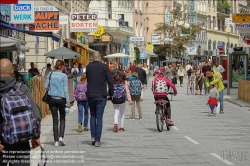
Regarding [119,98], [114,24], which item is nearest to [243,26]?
[119,98]

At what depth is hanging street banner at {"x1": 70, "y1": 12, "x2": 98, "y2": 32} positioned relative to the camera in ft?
129

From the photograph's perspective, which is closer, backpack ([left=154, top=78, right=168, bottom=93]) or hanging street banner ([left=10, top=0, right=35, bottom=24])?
backpack ([left=154, top=78, right=168, bottom=93])

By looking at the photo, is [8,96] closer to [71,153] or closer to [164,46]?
[71,153]

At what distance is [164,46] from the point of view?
82375 mm

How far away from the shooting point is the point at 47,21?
90.0 feet

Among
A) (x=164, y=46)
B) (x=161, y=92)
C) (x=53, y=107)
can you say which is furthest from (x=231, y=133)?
(x=164, y=46)

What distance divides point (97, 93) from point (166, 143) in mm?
1969

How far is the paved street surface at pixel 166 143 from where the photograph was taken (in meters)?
12.2

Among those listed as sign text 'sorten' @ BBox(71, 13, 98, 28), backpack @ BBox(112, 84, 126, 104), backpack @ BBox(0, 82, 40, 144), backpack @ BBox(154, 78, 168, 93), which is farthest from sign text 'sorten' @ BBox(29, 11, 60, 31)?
backpack @ BBox(0, 82, 40, 144)

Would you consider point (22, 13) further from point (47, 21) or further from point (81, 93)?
point (81, 93)

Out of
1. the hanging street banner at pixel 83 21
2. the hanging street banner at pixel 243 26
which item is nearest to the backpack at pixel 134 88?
the hanging street banner at pixel 243 26

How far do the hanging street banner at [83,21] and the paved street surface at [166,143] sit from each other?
17427 mm

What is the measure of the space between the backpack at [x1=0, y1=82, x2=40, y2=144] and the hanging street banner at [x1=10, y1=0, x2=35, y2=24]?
51.7ft

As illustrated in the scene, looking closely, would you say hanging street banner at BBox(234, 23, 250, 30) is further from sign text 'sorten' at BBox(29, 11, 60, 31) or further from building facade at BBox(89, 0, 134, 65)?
building facade at BBox(89, 0, 134, 65)
